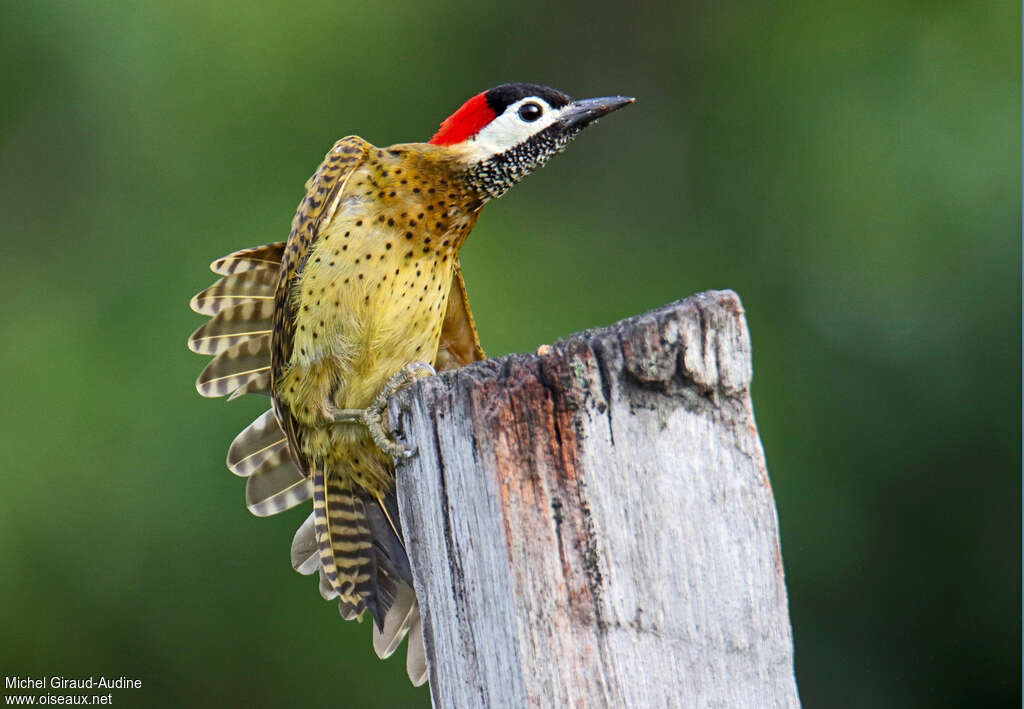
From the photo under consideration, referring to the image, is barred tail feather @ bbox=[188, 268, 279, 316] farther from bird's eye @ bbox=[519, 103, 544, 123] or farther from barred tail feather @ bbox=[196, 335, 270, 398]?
bird's eye @ bbox=[519, 103, 544, 123]

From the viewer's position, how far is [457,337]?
3.15 m

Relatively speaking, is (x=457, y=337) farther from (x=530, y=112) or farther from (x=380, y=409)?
(x=530, y=112)

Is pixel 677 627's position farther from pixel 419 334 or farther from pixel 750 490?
pixel 419 334

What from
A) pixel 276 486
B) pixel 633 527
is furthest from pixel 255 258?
pixel 633 527

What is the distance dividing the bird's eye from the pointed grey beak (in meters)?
0.07

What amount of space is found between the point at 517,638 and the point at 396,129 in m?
4.11

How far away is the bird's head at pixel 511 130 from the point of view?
121 inches

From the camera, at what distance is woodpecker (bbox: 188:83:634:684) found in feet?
9.23

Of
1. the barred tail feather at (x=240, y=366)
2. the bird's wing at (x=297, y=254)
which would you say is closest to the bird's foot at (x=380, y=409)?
the bird's wing at (x=297, y=254)

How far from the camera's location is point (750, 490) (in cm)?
149

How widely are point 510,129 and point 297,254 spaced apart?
66 centimetres

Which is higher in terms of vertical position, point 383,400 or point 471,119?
point 471,119

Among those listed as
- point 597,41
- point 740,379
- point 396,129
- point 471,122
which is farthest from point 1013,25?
point 740,379

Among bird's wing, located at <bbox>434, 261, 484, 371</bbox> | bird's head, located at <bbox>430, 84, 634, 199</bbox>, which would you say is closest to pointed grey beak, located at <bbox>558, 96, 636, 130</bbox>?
bird's head, located at <bbox>430, 84, 634, 199</bbox>
